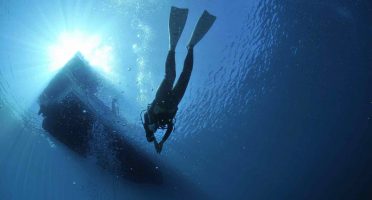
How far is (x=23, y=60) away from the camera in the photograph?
45.6 ft

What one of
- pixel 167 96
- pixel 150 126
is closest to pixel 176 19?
pixel 167 96

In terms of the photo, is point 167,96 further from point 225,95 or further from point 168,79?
point 225,95

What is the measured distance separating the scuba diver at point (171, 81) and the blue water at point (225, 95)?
18.6 feet

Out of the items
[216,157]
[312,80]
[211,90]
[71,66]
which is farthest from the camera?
[216,157]

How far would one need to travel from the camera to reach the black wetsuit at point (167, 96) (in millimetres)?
6602

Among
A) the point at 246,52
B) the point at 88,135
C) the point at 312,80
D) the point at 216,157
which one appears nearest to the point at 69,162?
the point at 88,135

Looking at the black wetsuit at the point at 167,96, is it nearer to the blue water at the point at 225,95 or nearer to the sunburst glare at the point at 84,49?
the blue water at the point at 225,95

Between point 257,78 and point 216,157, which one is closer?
point 257,78

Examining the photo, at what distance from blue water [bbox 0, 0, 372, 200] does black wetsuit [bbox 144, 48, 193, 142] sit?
579 centimetres

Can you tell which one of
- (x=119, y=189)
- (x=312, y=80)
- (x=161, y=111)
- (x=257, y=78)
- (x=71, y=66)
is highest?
(x=312, y=80)

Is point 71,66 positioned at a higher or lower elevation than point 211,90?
lower

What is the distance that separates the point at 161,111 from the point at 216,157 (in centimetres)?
1666

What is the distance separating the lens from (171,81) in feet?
21.9

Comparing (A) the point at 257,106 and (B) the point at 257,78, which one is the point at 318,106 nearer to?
(A) the point at 257,106
